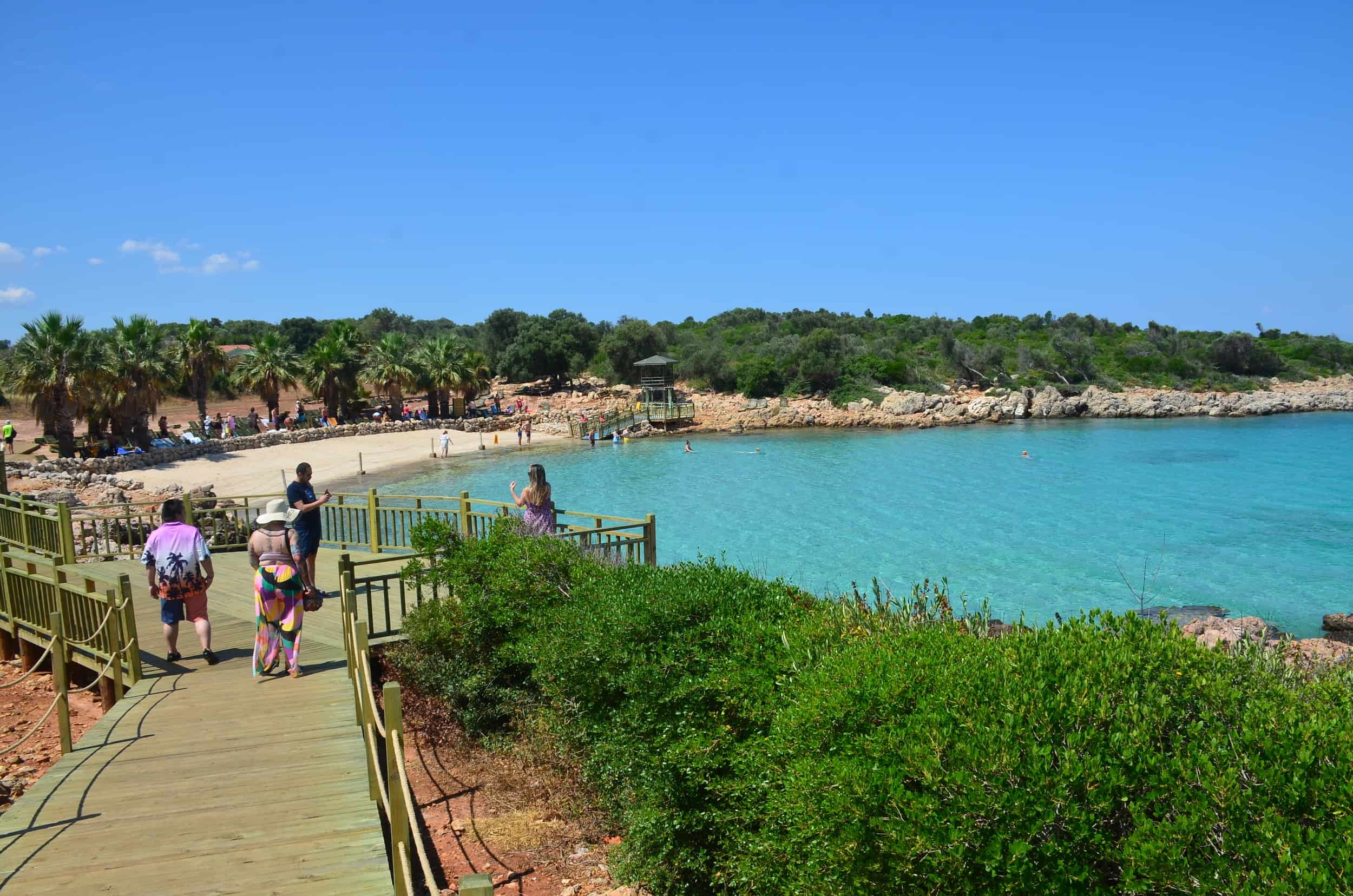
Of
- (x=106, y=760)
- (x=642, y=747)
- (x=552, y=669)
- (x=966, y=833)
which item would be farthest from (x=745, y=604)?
(x=106, y=760)

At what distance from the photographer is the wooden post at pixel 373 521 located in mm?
13766

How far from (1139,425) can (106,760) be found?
67.3m

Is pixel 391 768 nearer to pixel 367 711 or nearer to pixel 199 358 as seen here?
pixel 367 711

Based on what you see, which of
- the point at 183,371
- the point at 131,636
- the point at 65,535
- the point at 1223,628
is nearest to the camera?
the point at 131,636

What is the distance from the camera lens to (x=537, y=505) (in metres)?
10.3

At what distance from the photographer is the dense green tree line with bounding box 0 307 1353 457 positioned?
1442 inches

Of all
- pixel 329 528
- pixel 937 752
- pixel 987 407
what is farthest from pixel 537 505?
pixel 987 407

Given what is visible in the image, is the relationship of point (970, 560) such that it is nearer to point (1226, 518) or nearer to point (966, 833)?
point (1226, 518)

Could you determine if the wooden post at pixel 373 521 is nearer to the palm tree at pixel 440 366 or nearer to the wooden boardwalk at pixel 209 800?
the wooden boardwalk at pixel 209 800

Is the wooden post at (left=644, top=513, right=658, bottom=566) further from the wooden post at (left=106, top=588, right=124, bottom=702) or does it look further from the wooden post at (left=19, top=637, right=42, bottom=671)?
the wooden post at (left=19, top=637, right=42, bottom=671)

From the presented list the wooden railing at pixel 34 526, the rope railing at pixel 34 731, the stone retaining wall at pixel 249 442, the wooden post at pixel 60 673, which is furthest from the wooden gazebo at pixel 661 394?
the wooden post at pixel 60 673

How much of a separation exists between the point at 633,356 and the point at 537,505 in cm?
6293

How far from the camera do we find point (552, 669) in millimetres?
6922

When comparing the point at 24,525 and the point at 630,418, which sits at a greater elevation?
the point at 630,418
